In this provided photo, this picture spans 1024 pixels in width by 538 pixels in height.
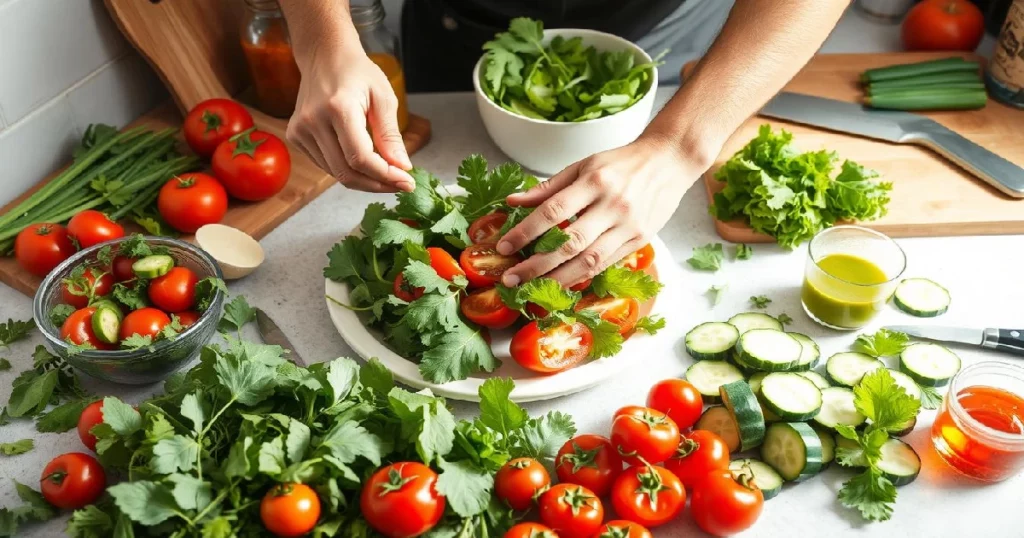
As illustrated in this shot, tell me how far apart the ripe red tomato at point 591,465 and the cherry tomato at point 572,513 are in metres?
0.07

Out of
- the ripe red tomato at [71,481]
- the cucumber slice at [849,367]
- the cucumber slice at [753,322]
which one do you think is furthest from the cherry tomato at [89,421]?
the cucumber slice at [849,367]

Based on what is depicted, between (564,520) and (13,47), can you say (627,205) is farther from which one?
(13,47)

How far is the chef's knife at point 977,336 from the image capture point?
5.92 ft

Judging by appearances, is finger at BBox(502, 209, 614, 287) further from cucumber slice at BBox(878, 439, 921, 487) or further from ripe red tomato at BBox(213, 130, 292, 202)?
ripe red tomato at BBox(213, 130, 292, 202)

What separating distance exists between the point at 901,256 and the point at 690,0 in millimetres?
1068

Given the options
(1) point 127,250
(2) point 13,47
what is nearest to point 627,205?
(1) point 127,250

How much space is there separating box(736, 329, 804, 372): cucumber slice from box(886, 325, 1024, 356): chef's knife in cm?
24

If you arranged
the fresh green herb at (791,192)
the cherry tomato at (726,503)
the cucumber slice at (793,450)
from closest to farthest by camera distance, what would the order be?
the cherry tomato at (726,503), the cucumber slice at (793,450), the fresh green herb at (791,192)

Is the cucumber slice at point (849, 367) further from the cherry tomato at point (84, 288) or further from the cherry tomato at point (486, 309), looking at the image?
the cherry tomato at point (84, 288)

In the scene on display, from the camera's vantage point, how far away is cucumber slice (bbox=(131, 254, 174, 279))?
1811 mm

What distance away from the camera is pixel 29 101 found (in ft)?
7.29

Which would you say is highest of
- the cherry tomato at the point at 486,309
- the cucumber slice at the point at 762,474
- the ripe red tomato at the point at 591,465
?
the cherry tomato at the point at 486,309

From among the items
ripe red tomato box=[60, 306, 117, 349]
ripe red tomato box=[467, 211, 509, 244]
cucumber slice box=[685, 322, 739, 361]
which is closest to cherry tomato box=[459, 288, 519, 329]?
ripe red tomato box=[467, 211, 509, 244]

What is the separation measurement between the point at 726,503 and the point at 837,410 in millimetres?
344
